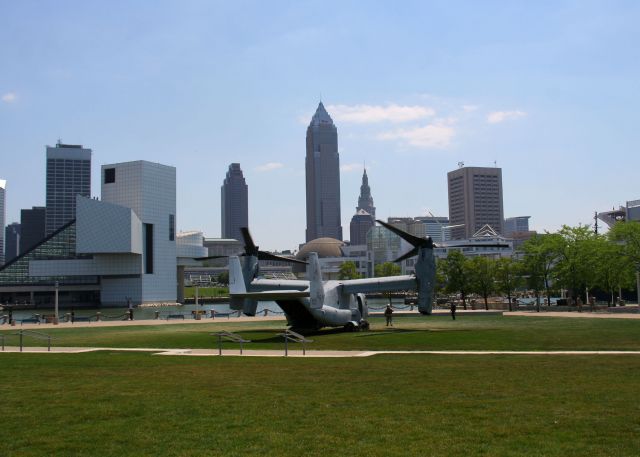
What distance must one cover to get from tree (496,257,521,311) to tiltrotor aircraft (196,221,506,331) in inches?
1578

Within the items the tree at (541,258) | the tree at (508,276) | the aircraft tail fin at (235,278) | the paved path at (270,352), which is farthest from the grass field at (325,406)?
the tree at (508,276)

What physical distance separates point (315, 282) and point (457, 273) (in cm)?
5061

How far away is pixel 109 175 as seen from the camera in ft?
535

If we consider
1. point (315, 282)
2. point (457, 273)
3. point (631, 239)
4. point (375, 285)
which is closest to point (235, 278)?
point (315, 282)

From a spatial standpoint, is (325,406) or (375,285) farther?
(375,285)

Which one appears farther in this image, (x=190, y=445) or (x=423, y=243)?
(x=423, y=243)

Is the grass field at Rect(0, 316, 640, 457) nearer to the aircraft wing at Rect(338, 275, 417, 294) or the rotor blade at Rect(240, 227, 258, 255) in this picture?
the aircraft wing at Rect(338, 275, 417, 294)

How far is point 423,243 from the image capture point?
145 feet

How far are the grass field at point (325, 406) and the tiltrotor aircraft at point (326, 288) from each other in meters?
14.6

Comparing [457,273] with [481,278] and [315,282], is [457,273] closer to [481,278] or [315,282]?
[481,278]

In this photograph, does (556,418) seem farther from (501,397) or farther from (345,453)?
(345,453)

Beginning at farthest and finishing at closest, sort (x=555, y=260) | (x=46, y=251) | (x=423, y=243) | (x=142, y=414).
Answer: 1. (x=46, y=251)
2. (x=555, y=260)
3. (x=423, y=243)
4. (x=142, y=414)

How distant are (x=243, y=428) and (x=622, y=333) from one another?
29.8 m

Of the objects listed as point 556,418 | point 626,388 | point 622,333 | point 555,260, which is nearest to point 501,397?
point 556,418
